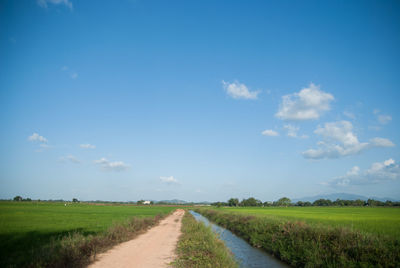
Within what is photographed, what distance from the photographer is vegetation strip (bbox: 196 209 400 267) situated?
7.61m

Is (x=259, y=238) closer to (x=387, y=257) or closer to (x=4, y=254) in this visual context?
(x=387, y=257)

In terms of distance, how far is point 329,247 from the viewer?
934 centimetres

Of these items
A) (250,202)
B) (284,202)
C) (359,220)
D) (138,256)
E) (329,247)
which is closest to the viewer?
(329,247)

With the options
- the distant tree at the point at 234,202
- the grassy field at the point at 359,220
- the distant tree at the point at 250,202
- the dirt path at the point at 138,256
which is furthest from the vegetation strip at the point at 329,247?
the distant tree at the point at 234,202

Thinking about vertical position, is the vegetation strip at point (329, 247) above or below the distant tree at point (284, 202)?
above

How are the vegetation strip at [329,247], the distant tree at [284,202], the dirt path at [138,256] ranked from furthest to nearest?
the distant tree at [284,202], the dirt path at [138,256], the vegetation strip at [329,247]

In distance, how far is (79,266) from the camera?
8602 millimetres

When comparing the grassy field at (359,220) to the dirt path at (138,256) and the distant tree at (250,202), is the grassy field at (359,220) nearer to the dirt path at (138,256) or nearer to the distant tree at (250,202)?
the dirt path at (138,256)

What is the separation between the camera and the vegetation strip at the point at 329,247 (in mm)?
7609

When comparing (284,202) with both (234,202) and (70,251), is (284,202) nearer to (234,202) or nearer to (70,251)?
(234,202)

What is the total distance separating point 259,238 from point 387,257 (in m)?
8.97

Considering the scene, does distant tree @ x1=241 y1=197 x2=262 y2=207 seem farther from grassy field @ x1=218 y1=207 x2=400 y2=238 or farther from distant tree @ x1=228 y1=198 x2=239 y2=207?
grassy field @ x1=218 y1=207 x2=400 y2=238

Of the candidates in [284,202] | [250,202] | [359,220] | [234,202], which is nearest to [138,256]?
[359,220]

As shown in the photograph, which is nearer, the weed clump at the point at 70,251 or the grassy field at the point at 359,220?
the weed clump at the point at 70,251
